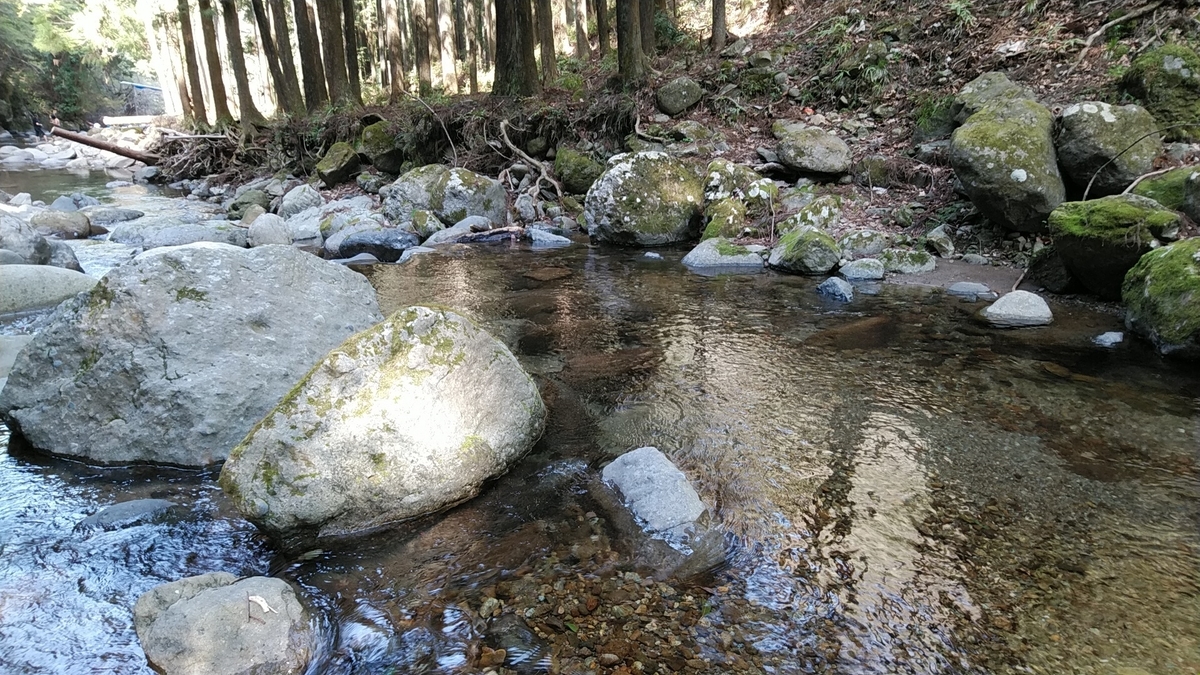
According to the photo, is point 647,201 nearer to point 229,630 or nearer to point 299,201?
point 299,201

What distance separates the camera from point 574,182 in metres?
12.8

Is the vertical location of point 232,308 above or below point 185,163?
below

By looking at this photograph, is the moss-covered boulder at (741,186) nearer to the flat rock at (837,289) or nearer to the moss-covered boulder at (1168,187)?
the flat rock at (837,289)

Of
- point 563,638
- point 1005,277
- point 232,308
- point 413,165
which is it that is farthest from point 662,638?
point 413,165

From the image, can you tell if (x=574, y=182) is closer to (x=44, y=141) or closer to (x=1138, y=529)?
(x=1138, y=529)

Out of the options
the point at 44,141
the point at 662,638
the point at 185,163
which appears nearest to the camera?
the point at 662,638

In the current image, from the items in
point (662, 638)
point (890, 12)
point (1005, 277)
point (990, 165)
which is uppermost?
point (890, 12)

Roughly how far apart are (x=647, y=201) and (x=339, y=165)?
29.2 ft

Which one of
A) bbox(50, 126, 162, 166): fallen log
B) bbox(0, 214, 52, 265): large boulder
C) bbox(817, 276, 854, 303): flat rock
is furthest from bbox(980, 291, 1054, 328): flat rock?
bbox(50, 126, 162, 166): fallen log

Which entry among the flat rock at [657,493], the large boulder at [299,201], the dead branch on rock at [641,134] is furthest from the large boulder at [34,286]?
the dead branch on rock at [641,134]

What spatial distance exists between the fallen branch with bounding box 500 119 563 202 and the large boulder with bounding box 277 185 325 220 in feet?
13.4

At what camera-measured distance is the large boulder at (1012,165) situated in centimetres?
711

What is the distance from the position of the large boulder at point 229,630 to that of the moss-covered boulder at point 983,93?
32.5 feet

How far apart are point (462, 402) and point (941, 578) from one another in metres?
2.33
